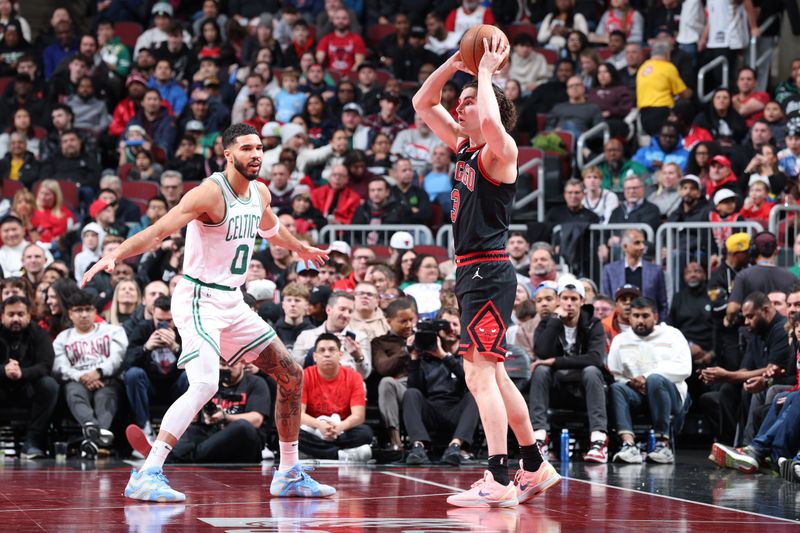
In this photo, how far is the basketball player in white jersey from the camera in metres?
7.12

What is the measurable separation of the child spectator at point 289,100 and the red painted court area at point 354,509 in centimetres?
937

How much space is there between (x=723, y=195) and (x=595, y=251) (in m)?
1.50

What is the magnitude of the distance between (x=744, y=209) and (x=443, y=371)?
180 inches

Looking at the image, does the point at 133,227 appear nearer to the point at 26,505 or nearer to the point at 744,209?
the point at 744,209

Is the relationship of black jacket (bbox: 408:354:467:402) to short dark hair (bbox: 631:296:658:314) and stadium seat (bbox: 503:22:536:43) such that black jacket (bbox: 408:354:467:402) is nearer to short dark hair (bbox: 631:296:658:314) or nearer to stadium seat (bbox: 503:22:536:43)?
short dark hair (bbox: 631:296:658:314)

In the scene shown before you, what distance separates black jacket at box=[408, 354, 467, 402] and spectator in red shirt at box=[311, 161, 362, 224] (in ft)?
15.1

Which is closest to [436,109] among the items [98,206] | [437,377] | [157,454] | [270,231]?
[270,231]

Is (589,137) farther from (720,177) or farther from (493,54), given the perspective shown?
(493,54)

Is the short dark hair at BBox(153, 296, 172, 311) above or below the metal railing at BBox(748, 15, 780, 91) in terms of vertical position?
below

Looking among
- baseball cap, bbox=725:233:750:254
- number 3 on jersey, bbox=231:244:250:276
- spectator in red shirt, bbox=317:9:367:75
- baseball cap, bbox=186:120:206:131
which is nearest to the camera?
number 3 on jersey, bbox=231:244:250:276

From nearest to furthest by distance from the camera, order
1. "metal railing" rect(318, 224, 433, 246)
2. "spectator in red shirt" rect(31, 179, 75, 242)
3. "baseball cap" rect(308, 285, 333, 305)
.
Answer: "baseball cap" rect(308, 285, 333, 305) → "metal railing" rect(318, 224, 433, 246) → "spectator in red shirt" rect(31, 179, 75, 242)

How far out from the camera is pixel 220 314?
7.31 m

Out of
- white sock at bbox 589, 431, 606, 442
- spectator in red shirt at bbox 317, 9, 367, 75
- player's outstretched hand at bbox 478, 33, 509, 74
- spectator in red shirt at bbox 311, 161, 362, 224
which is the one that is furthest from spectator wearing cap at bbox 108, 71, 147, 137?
player's outstretched hand at bbox 478, 33, 509, 74

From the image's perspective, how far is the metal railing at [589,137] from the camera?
1596 centimetres
